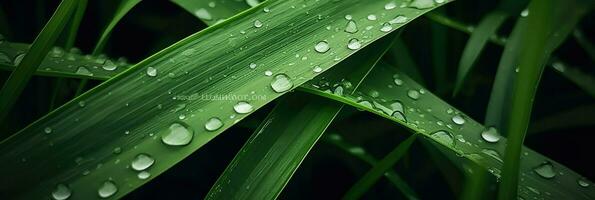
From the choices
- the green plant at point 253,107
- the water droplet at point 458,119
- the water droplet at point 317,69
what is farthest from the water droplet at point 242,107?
the water droplet at point 458,119

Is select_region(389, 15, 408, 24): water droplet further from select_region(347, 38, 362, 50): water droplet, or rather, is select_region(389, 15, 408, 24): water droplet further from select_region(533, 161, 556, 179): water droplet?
select_region(533, 161, 556, 179): water droplet

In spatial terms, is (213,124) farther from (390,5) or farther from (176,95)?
(390,5)

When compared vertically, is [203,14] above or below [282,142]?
above

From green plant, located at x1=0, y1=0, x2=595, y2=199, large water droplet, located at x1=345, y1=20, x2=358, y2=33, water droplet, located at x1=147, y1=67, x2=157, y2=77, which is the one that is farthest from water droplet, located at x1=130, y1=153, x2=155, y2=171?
large water droplet, located at x1=345, y1=20, x2=358, y2=33

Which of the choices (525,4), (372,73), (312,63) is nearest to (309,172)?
(372,73)

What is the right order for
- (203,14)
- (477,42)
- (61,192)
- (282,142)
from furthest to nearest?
(477,42)
(203,14)
(282,142)
(61,192)

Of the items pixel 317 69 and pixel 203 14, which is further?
pixel 203 14

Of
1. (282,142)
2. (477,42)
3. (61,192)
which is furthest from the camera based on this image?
(477,42)

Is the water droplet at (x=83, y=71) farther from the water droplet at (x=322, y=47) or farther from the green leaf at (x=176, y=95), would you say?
the water droplet at (x=322, y=47)

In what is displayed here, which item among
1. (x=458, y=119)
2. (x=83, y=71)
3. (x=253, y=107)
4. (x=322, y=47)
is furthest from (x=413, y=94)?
(x=83, y=71)
